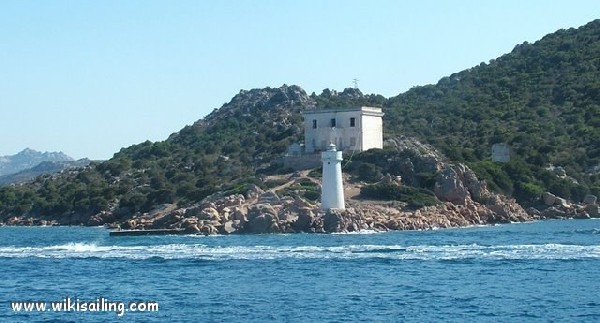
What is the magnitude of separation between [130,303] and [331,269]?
920 cm

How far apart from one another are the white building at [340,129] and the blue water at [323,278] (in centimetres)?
2357

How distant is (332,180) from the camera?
5684cm

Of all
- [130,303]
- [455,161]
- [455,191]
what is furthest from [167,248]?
[455,161]

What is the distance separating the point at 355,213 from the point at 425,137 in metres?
37.6

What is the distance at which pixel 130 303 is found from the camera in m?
30.0

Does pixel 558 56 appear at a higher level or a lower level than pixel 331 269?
higher

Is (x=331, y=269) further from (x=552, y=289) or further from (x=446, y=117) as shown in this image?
(x=446, y=117)

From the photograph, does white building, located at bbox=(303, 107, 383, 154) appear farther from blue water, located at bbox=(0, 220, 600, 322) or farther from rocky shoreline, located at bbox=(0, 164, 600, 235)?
blue water, located at bbox=(0, 220, 600, 322)
